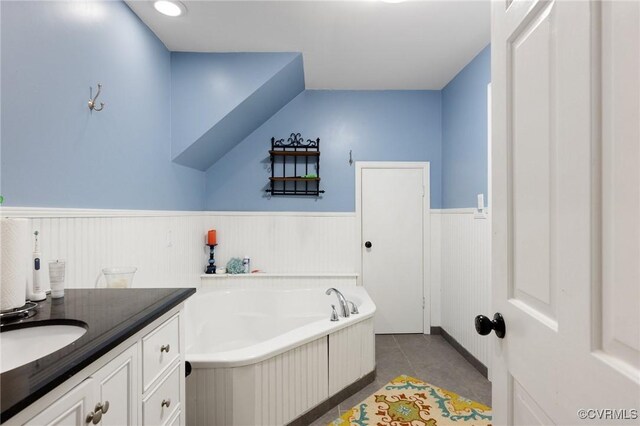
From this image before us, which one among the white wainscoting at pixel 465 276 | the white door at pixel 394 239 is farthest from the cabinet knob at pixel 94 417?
the white door at pixel 394 239

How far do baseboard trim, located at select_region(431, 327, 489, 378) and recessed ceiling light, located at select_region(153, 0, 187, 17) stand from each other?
3399mm

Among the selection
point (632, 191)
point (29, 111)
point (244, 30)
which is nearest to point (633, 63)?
point (632, 191)

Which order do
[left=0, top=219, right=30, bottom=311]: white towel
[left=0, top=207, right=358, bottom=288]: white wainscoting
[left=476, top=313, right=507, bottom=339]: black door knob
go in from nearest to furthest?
1. [left=476, top=313, right=507, bottom=339]: black door knob
2. [left=0, top=219, right=30, bottom=311]: white towel
3. [left=0, top=207, right=358, bottom=288]: white wainscoting

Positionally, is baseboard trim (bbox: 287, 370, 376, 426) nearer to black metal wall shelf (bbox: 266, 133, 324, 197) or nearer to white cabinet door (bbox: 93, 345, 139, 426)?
white cabinet door (bbox: 93, 345, 139, 426)

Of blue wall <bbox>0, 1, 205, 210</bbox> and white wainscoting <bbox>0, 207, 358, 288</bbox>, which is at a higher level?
blue wall <bbox>0, 1, 205, 210</bbox>

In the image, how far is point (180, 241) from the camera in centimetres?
275

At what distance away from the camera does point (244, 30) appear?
2.33 metres

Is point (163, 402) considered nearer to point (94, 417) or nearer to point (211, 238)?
point (94, 417)

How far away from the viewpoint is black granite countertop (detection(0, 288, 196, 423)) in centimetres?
57

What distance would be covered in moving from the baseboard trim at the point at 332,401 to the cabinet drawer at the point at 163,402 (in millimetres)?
943

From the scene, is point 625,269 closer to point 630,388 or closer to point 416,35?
point 630,388

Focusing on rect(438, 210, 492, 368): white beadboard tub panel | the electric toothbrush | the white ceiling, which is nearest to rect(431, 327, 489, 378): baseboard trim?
rect(438, 210, 492, 368): white beadboard tub panel

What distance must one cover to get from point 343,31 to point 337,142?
4.17 feet

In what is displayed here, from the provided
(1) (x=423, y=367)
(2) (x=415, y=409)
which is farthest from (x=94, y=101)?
(1) (x=423, y=367)
